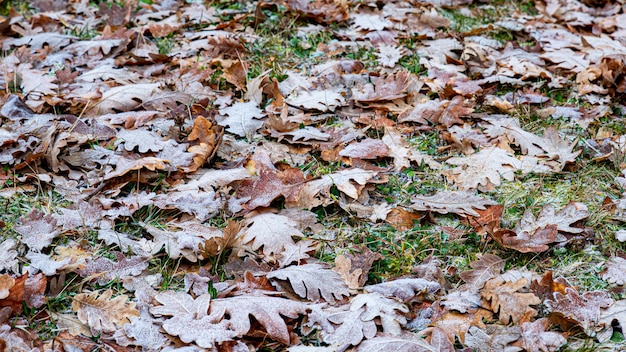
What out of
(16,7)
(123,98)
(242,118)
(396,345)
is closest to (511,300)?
(396,345)

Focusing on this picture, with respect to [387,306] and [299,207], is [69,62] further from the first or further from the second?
[387,306]

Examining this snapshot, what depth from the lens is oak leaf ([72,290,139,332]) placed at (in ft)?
6.92

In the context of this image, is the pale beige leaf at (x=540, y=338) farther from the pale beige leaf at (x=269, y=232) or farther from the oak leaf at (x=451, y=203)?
the pale beige leaf at (x=269, y=232)

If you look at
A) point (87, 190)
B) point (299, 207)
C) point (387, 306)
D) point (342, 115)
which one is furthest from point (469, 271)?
point (87, 190)

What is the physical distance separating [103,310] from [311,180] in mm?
1078

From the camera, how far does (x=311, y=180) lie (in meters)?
2.80

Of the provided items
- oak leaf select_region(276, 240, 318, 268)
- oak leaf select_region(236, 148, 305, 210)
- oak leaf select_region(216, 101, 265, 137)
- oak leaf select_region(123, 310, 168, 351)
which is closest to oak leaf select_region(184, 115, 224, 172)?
oak leaf select_region(216, 101, 265, 137)

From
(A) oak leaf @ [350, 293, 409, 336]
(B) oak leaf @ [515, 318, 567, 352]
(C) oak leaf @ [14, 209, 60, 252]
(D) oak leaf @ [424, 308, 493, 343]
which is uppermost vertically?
(B) oak leaf @ [515, 318, 567, 352]

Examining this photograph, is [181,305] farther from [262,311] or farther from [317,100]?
[317,100]

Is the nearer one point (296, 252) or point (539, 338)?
point (539, 338)

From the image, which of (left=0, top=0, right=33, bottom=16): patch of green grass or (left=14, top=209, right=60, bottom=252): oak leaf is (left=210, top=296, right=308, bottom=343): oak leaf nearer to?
(left=14, top=209, right=60, bottom=252): oak leaf

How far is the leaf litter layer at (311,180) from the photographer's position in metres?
2.12

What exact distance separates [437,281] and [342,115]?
134 cm

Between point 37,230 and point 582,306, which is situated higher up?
point 582,306
